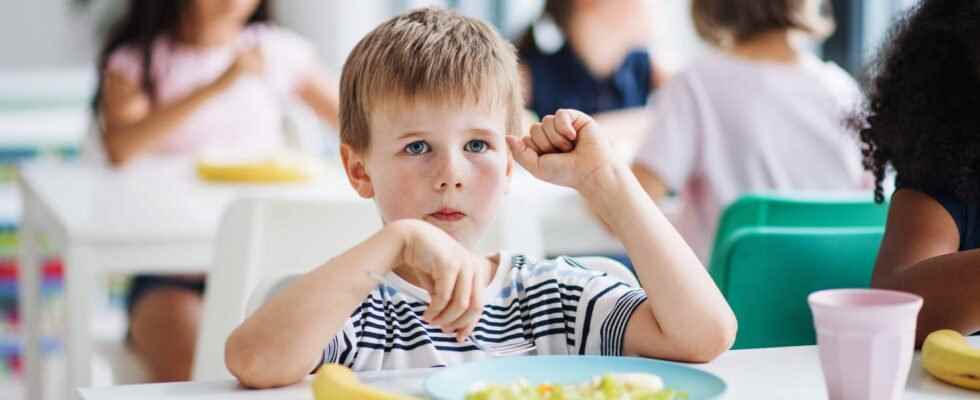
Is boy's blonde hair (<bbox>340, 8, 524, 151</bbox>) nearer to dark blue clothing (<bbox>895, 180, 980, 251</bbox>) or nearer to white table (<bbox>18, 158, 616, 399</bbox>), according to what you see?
dark blue clothing (<bbox>895, 180, 980, 251</bbox>)

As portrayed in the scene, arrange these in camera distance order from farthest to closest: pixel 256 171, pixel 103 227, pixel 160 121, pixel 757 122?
pixel 160 121, pixel 256 171, pixel 757 122, pixel 103 227

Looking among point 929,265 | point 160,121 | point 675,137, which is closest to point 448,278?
point 929,265

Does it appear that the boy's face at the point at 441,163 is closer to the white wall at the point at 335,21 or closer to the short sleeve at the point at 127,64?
the short sleeve at the point at 127,64

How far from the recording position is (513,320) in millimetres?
1227

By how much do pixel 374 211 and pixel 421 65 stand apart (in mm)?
568

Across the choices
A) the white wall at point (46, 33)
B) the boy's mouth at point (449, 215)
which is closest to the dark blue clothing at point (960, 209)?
the boy's mouth at point (449, 215)

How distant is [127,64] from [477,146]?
6.49 ft

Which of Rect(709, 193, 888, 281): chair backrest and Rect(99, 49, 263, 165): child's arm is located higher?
Rect(99, 49, 263, 165): child's arm

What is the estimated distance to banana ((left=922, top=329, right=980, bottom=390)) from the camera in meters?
0.96

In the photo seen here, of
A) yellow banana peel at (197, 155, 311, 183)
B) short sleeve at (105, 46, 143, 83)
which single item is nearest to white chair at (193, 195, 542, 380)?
yellow banana peel at (197, 155, 311, 183)

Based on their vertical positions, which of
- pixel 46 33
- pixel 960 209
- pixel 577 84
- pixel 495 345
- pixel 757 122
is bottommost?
pixel 495 345

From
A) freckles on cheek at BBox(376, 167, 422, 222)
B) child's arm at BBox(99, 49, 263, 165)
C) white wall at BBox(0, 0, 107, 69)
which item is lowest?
freckles on cheek at BBox(376, 167, 422, 222)

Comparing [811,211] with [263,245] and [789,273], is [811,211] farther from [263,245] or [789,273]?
[263,245]

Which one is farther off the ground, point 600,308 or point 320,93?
point 320,93
